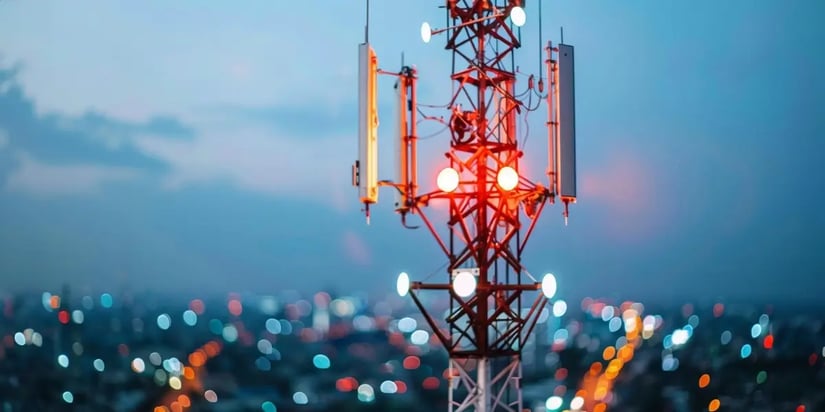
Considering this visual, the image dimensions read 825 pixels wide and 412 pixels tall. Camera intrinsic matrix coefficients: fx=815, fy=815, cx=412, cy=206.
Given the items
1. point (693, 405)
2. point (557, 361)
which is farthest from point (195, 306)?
point (693, 405)

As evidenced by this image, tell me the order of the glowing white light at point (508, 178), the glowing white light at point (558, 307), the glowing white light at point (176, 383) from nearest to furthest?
1. the glowing white light at point (508, 178)
2. the glowing white light at point (558, 307)
3. the glowing white light at point (176, 383)

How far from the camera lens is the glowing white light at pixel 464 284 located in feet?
10.6

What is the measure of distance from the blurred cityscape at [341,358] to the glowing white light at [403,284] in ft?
6.85

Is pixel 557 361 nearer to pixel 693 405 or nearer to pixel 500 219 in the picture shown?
pixel 693 405

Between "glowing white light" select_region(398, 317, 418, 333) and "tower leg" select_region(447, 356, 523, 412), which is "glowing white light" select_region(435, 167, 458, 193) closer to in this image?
"tower leg" select_region(447, 356, 523, 412)

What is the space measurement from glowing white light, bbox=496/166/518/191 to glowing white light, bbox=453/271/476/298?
1.25 feet

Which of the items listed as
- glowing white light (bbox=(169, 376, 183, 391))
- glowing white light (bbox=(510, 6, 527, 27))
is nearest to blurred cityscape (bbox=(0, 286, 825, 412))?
glowing white light (bbox=(169, 376, 183, 391))

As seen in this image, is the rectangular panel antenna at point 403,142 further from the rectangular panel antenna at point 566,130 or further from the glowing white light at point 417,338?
the glowing white light at point 417,338

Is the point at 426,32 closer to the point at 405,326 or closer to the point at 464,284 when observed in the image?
the point at 464,284

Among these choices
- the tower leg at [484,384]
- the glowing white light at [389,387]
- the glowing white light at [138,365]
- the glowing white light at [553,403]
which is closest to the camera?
the tower leg at [484,384]

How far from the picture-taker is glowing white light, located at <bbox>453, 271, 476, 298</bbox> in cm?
324

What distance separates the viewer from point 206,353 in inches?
342

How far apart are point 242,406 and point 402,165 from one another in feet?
19.7

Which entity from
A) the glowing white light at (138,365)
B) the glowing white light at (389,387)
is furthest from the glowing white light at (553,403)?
the glowing white light at (138,365)
